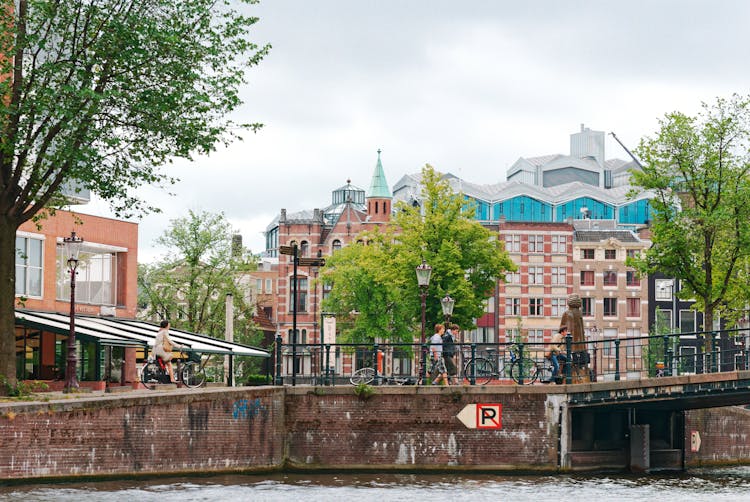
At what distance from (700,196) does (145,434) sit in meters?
28.8

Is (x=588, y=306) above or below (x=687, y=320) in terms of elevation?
above

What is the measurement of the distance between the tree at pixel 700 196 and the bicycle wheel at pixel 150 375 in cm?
2277

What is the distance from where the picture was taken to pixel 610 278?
99.0m

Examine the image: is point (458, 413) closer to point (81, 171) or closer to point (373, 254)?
point (81, 171)

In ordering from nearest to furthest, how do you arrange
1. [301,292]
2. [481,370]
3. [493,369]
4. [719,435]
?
[493,369], [481,370], [719,435], [301,292]

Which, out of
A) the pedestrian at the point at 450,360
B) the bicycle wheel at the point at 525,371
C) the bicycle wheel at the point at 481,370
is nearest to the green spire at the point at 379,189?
the pedestrian at the point at 450,360

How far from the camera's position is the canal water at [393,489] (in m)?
26.0

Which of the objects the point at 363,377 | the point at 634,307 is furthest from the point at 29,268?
the point at 634,307

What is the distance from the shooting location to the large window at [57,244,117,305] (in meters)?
47.0

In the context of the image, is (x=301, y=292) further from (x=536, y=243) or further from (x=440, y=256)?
(x=440, y=256)

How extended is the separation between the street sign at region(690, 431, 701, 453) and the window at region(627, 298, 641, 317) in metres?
57.2

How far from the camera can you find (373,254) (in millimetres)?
72125

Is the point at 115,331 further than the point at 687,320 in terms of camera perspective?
No

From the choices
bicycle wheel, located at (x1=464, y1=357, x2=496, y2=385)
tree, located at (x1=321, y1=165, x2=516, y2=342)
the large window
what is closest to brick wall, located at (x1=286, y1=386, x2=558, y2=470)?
bicycle wheel, located at (x1=464, y1=357, x2=496, y2=385)
